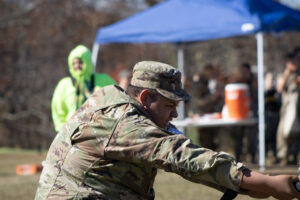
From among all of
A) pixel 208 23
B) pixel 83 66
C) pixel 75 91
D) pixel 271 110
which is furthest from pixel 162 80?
pixel 271 110

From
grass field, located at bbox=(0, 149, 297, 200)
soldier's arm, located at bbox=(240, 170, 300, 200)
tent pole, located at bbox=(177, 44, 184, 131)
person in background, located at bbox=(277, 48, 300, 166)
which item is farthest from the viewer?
tent pole, located at bbox=(177, 44, 184, 131)

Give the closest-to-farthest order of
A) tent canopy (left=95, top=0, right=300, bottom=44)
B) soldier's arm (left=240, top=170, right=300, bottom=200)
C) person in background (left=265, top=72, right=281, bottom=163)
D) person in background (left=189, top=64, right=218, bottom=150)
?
soldier's arm (left=240, top=170, right=300, bottom=200) → tent canopy (left=95, top=0, right=300, bottom=44) → person in background (left=265, top=72, right=281, bottom=163) → person in background (left=189, top=64, right=218, bottom=150)

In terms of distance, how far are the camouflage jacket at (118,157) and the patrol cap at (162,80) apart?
139 mm

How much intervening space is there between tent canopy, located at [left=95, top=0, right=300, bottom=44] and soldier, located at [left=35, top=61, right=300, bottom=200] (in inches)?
296

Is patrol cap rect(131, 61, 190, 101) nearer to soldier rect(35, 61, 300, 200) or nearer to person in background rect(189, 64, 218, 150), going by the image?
soldier rect(35, 61, 300, 200)

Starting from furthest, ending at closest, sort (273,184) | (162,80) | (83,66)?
(83,66), (162,80), (273,184)

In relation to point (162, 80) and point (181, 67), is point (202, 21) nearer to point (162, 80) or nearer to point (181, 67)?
point (181, 67)

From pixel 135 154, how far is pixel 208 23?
8491 mm

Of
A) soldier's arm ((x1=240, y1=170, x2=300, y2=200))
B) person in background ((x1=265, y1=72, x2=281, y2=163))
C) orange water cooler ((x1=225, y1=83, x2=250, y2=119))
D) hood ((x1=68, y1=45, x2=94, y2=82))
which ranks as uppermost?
soldier's arm ((x1=240, y1=170, x2=300, y2=200))

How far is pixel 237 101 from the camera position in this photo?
11000 mm

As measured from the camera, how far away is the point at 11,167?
13.7 meters

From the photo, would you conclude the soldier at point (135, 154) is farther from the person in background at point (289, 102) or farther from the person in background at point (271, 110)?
the person in background at point (271, 110)

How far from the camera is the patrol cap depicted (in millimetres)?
3326

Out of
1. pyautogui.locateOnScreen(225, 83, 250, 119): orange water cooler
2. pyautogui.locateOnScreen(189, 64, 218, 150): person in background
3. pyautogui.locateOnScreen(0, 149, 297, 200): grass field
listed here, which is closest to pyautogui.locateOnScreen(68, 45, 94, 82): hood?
pyautogui.locateOnScreen(0, 149, 297, 200): grass field
